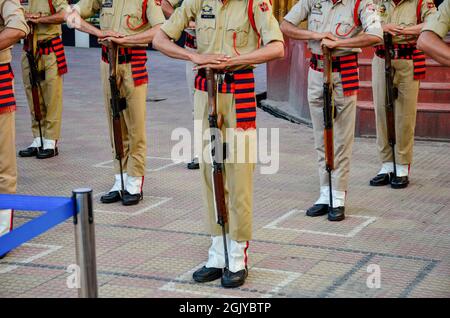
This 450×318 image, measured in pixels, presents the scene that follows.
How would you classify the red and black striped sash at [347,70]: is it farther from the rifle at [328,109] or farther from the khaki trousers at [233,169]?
the khaki trousers at [233,169]

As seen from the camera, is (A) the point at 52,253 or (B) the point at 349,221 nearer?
(A) the point at 52,253

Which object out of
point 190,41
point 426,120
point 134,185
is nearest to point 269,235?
point 134,185

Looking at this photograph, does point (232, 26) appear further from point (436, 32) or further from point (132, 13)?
point (132, 13)

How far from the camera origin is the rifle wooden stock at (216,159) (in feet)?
17.5

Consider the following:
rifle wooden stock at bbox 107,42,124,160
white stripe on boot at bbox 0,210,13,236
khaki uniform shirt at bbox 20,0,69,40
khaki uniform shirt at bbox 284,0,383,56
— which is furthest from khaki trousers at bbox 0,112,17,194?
khaki uniform shirt at bbox 20,0,69,40

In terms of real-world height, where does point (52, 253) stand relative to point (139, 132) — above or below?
below

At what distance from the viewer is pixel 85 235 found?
4.06 m

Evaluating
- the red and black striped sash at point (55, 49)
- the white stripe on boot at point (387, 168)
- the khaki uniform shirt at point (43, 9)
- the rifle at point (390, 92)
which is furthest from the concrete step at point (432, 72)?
the khaki uniform shirt at point (43, 9)

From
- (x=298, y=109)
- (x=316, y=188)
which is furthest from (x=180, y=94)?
(x=316, y=188)

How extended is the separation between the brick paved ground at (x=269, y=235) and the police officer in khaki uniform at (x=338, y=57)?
0.29 metres

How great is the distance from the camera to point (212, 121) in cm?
535

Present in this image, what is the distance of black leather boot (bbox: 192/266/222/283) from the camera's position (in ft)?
18.2

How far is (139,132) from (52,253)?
70.3 inches
